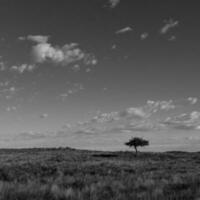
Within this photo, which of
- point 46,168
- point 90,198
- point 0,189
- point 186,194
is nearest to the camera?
point 90,198

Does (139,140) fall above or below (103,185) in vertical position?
above

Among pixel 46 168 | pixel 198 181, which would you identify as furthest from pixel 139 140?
pixel 198 181

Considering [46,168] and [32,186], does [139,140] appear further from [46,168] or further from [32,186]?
[32,186]

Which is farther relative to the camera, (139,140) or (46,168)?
(139,140)

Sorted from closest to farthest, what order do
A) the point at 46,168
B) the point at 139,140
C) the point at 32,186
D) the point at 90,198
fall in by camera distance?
the point at 90,198 → the point at 32,186 → the point at 46,168 → the point at 139,140

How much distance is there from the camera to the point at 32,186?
12.7 metres

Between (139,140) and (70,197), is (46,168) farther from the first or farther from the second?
(139,140)

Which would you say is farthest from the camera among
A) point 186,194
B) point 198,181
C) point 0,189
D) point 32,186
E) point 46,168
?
point 46,168

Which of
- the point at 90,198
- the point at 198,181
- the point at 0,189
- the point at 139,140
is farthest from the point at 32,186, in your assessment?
the point at 139,140

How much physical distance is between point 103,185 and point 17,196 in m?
4.50

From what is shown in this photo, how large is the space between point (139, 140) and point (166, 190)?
1753 inches

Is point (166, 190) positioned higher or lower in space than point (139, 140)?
lower

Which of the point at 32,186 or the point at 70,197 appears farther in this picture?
the point at 32,186

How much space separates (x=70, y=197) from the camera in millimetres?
10578
